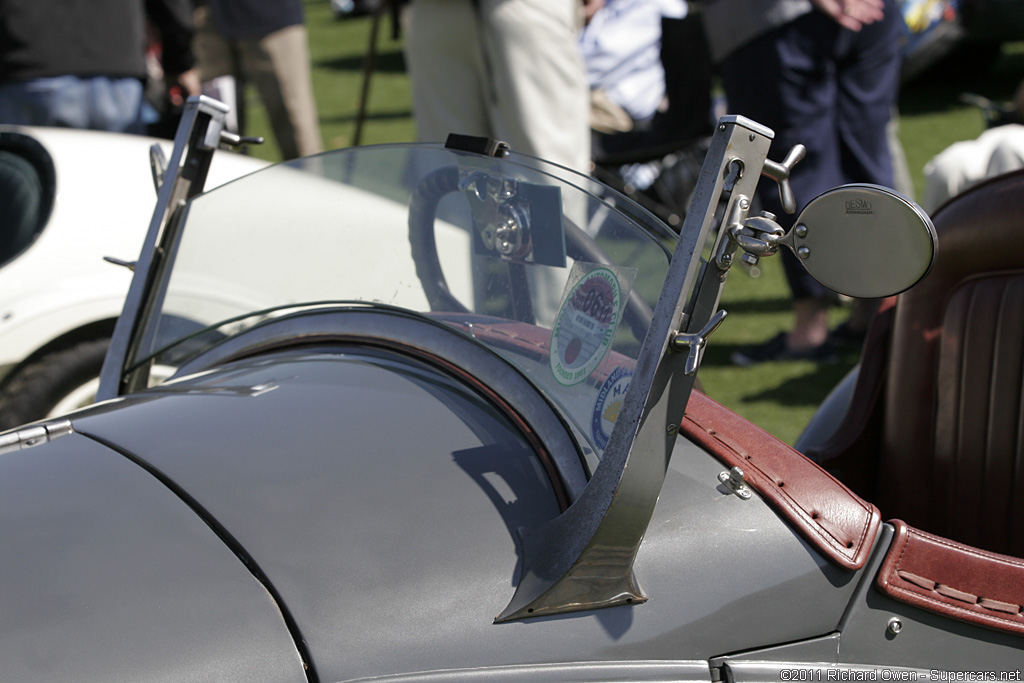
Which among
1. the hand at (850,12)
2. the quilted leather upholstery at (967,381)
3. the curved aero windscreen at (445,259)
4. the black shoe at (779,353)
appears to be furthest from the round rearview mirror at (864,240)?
the black shoe at (779,353)

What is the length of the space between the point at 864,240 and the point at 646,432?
10.8 inches

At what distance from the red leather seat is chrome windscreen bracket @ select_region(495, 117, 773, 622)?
2.63 feet

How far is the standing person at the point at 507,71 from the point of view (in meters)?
3.33

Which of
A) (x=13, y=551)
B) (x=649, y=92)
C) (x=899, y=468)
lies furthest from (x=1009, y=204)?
(x=649, y=92)

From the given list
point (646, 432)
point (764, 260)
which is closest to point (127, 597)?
point (646, 432)

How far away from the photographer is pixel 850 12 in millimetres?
3375

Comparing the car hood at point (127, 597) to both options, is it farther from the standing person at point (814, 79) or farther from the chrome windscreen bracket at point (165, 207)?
the standing person at point (814, 79)

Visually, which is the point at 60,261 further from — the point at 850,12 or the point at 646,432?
the point at 850,12

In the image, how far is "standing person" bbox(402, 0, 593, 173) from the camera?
3334mm

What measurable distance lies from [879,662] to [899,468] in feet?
2.41

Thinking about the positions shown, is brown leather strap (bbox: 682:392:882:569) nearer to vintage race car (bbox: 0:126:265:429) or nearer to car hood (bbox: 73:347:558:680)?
car hood (bbox: 73:347:558:680)

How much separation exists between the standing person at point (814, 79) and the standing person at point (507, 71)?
0.61 meters

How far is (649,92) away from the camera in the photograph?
5070mm

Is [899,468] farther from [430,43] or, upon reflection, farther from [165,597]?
[430,43]
